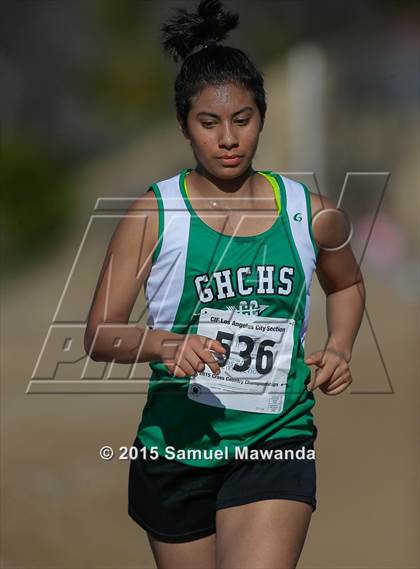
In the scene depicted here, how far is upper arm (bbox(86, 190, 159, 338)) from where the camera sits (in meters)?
2.38

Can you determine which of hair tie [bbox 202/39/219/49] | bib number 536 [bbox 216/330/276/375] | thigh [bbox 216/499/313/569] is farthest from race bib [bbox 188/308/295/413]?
hair tie [bbox 202/39/219/49]

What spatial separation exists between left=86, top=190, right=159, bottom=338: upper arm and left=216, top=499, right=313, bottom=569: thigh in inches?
21.2

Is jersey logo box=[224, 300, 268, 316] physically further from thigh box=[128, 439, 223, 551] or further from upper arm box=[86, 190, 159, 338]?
thigh box=[128, 439, 223, 551]

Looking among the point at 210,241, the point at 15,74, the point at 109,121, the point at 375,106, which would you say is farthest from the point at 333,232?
the point at 109,121

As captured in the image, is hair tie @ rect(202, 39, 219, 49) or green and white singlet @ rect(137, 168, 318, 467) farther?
hair tie @ rect(202, 39, 219, 49)

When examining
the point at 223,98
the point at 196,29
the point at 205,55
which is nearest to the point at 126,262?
the point at 223,98

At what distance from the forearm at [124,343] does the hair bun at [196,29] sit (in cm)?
77

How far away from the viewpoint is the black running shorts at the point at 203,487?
2.34 metres

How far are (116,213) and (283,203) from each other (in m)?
2.66

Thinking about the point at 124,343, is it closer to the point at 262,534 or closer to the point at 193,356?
the point at 193,356

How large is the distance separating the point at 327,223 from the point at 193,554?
873 millimetres

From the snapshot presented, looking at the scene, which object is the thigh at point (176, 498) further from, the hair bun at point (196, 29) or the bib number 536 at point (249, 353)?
the hair bun at point (196, 29)

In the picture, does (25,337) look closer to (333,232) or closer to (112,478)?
(112,478)

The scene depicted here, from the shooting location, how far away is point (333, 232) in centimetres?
251
